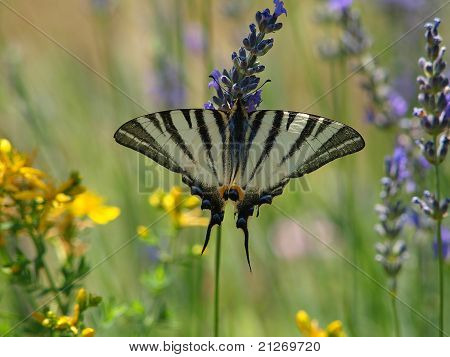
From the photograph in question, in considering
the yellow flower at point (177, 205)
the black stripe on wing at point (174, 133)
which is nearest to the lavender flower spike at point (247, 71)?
the black stripe on wing at point (174, 133)

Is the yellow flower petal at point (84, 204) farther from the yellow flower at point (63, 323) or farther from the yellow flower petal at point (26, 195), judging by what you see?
the yellow flower at point (63, 323)

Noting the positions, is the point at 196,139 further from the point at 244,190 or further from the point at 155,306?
the point at 155,306

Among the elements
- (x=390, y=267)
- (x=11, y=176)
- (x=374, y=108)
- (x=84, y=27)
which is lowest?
(x=390, y=267)

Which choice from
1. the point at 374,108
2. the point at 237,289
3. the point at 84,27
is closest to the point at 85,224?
the point at 374,108

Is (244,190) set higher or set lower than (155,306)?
higher

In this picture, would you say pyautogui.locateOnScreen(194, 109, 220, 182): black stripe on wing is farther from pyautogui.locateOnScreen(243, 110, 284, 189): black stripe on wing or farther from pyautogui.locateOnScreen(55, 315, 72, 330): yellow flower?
pyautogui.locateOnScreen(55, 315, 72, 330): yellow flower

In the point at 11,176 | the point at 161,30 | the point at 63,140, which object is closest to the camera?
the point at 11,176

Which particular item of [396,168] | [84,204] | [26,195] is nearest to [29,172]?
[26,195]
